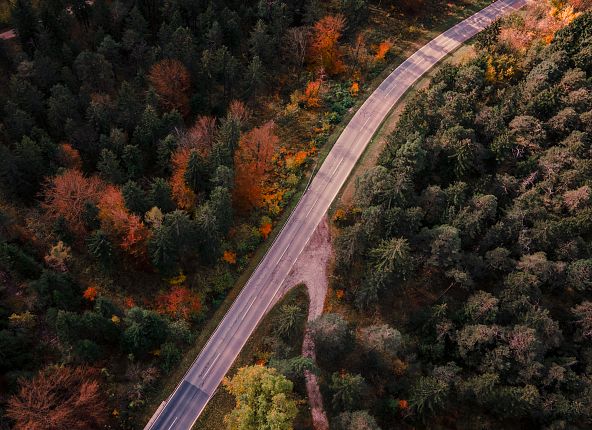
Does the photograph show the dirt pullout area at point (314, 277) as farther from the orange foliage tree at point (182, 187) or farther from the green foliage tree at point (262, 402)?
the orange foliage tree at point (182, 187)

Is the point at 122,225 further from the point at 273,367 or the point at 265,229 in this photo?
the point at 273,367

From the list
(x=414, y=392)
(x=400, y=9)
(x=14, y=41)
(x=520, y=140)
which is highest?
(x=14, y=41)

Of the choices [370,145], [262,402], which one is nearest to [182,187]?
[262,402]

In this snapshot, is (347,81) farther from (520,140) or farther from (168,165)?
(168,165)

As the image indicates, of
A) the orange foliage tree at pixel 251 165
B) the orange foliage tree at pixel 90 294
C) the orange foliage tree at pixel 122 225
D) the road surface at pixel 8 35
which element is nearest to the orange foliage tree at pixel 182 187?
the orange foliage tree at pixel 122 225

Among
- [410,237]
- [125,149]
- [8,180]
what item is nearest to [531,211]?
[410,237]

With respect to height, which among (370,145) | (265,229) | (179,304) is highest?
(370,145)
